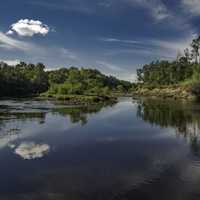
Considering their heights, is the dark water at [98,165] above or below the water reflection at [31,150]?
below

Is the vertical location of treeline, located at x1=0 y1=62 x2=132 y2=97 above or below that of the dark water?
above

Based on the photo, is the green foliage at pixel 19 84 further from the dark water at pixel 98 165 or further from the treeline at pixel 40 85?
Result: the dark water at pixel 98 165

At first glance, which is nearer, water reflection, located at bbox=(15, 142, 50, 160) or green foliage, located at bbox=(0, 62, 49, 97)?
water reflection, located at bbox=(15, 142, 50, 160)

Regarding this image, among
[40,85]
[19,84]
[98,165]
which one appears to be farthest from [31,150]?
[40,85]

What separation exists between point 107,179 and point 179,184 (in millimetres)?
3703

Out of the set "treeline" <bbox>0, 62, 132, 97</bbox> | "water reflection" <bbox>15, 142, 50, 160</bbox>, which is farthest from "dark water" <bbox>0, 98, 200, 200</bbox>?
"treeline" <bbox>0, 62, 132, 97</bbox>

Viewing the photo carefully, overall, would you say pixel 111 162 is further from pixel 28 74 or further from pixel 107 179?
pixel 28 74

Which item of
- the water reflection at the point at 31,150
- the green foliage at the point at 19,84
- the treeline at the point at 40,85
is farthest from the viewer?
the green foliage at the point at 19,84

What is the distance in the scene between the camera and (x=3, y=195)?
43.9 feet

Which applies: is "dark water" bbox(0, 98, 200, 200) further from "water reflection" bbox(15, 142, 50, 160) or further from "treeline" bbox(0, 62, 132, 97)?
"treeline" bbox(0, 62, 132, 97)

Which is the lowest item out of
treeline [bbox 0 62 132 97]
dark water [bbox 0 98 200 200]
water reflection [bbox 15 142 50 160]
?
dark water [bbox 0 98 200 200]

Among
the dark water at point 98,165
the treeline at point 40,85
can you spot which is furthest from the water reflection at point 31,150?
the treeline at point 40,85

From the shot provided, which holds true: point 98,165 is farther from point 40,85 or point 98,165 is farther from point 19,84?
point 40,85

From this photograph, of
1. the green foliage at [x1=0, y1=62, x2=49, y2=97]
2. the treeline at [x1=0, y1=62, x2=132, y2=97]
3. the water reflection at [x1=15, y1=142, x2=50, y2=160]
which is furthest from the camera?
the green foliage at [x1=0, y1=62, x2=49, y2=97]
